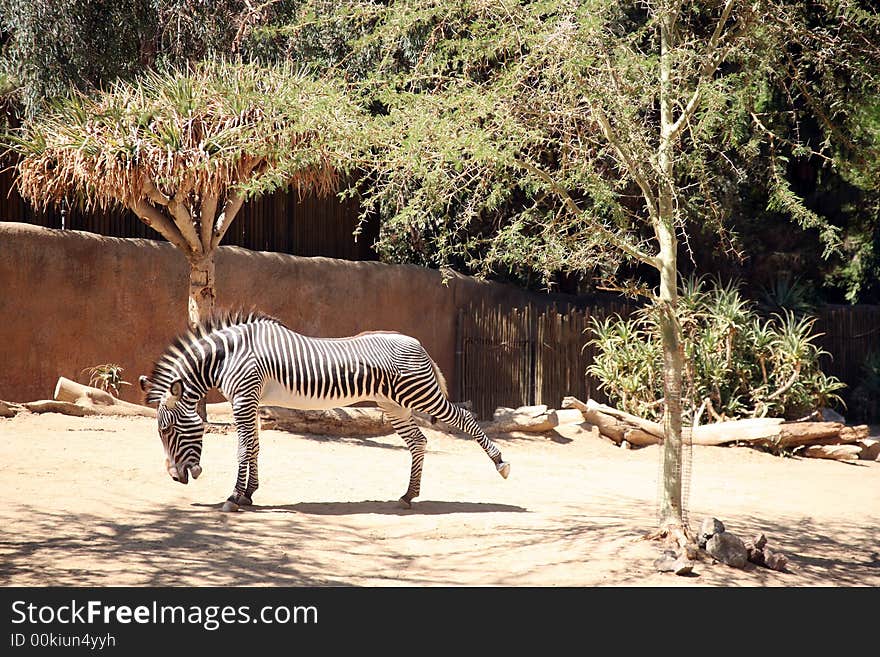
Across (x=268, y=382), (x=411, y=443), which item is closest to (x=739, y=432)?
(x=411, y=443)

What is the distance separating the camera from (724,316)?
13.8 meters

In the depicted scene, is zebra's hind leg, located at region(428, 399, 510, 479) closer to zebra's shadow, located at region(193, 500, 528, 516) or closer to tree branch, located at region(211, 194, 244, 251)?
zebra's shadow, located at region(193, 500, 528, 516)

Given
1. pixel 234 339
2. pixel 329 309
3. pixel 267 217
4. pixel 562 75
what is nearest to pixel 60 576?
pixel 234 339

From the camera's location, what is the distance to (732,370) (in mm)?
13680

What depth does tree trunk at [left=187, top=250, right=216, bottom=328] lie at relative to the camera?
449 inches

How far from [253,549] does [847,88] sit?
21.7ft

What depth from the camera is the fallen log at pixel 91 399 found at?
10.8 m

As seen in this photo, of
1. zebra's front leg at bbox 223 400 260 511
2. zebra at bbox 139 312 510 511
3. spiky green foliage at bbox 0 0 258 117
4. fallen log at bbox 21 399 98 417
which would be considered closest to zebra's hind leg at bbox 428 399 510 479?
zebra at bbox 139 312 510 511

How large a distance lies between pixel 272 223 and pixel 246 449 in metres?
7.77

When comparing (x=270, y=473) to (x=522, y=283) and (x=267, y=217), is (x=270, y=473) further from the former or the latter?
(x=522, y=283)

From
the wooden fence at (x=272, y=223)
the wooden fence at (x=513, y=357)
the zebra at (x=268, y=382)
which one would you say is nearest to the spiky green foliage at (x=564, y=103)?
the zebra at (x=268, y=382)

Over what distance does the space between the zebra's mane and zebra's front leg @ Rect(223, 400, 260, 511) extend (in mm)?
542

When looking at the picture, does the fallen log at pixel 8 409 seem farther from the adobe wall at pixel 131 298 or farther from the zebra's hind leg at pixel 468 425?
the zebra's hind leg at pixel 468 425

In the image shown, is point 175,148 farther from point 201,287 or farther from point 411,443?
point 411,443
